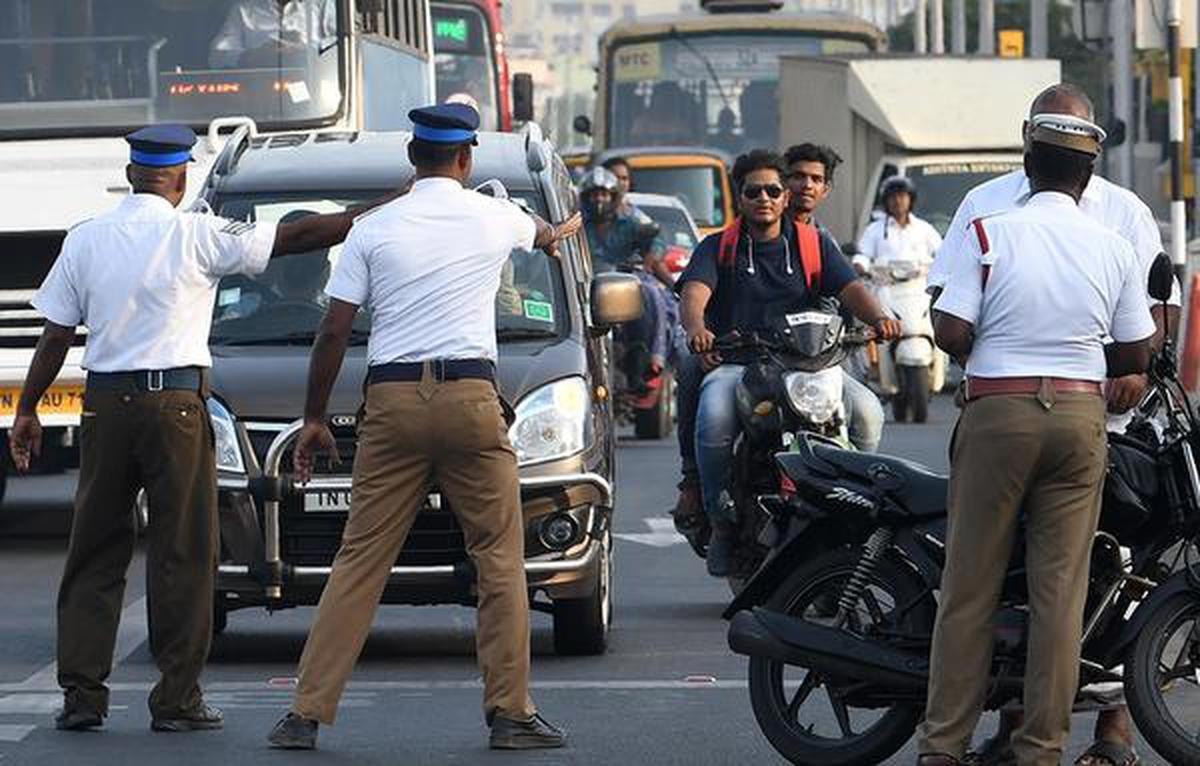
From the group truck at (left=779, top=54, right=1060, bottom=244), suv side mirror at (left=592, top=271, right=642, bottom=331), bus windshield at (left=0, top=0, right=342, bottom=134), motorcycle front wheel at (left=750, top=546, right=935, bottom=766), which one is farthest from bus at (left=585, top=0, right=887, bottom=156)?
motorcycle front wheel at (left=750, top=546, right=935, bottom=766)

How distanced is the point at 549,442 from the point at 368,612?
2035 mm

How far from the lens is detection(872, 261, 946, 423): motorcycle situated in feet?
78.6

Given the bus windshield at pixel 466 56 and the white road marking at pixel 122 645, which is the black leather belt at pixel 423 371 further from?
the bus windshield at pixel 466 56

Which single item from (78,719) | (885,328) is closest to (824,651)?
(78,719)

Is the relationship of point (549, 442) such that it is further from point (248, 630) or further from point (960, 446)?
point (960, 446)

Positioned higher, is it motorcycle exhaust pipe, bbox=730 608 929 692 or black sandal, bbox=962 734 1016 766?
motorcycle exhaust pipe, bbox=730 608 929 692

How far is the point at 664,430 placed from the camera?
23.9 m

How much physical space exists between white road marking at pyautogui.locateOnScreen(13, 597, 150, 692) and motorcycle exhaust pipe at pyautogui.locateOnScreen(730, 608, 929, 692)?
2.51 metres

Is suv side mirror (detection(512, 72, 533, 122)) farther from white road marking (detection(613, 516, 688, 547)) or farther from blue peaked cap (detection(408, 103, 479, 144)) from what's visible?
blue peaked cap (detection(408, 103, 479, 144))

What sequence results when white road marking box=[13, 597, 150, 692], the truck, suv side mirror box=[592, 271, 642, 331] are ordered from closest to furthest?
white road marking box=[13, 597, 150, 692] < suv side mirror box=[592, 271, 642, 331] < the truck

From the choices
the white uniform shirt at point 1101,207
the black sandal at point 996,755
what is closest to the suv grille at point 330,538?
the white uniform shirt at point 1101,207

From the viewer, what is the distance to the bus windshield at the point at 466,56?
35.7m

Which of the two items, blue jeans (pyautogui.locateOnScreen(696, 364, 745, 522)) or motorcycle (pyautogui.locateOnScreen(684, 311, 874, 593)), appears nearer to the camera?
motorcycle (pyautogui.locateOnScreen(684, 311, 874, 593))

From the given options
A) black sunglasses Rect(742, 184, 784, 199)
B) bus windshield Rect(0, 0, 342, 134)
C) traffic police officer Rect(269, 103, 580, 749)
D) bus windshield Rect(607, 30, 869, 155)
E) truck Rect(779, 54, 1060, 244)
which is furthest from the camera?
bus windshield Rect(607, 30, 869, 155)
